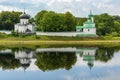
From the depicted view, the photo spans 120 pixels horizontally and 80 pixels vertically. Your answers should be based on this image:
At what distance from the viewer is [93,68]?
34.3 meters

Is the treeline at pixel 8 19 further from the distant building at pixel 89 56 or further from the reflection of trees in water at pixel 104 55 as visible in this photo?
the distant building at pixel 89 56

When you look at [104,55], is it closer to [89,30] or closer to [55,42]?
[55,42]

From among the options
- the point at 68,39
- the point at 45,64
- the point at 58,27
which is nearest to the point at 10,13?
the point at 58,27

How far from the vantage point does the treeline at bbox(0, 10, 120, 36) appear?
9712cm

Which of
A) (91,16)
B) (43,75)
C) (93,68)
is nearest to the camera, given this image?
(43,75)

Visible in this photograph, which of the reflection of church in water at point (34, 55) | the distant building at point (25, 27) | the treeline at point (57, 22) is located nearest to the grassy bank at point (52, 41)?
the distant building at point (25, 27)

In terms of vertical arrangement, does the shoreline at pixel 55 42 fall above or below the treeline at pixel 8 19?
→ below

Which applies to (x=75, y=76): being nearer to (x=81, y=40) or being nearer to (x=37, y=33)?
(x=81, y=40)

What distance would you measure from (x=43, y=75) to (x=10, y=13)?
85.0 m

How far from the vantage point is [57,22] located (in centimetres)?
9712

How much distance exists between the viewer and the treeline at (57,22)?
319 feet

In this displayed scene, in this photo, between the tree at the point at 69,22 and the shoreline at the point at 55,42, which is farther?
the tree at the point at 69,22

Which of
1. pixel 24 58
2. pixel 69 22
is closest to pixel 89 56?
pixel 24 58

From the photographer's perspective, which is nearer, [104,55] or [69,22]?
[104,55]
